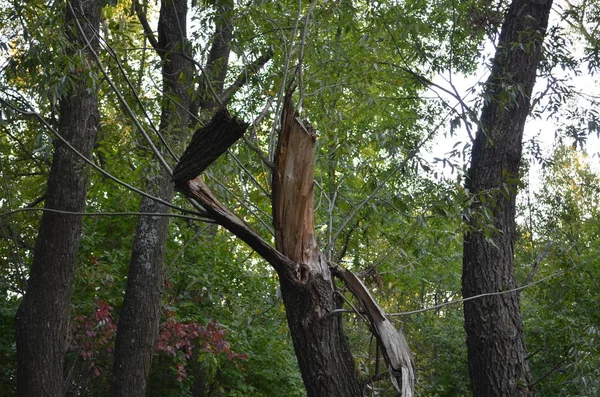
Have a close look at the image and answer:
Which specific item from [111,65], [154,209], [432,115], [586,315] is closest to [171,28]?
[154,209]

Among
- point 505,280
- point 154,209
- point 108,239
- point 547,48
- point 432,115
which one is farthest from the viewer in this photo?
point 108,239

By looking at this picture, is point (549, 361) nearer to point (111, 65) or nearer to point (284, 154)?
point (111, 65)

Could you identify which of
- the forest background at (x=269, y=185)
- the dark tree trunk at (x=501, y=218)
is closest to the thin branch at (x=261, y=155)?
the forest background at (x=269, y=185)

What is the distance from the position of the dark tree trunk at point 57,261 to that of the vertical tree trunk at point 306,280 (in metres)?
3.30

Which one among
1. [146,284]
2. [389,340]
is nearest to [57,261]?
[146,284]

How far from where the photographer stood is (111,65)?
6.71 meters

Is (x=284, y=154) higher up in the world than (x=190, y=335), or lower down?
lower down

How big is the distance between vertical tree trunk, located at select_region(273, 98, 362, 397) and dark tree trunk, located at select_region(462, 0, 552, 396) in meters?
1.90

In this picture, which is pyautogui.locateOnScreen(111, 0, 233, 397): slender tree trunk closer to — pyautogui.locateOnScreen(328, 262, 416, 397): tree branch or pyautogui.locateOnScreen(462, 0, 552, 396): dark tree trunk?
pyautogui.locateOnScreen(462, 0, 552, 396): dark tree trunk

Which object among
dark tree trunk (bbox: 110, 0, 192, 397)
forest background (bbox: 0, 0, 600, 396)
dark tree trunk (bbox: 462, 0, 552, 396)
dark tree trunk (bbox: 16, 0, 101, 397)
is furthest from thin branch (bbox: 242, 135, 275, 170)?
dark tree trunk (bbox: 110, 0, 192, 397)

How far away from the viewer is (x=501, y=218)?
6.46 m

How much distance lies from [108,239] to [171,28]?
4.34 meters

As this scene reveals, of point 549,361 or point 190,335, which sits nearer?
point 190,335

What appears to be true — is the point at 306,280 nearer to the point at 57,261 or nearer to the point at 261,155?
the point at 261,155
